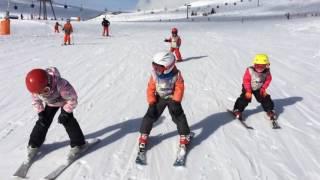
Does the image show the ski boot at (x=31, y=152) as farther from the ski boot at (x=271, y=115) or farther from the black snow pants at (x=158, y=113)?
the ski boot at (x=271, y=115)

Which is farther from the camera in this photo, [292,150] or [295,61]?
[295,61]

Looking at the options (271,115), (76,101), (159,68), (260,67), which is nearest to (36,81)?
(76,101)

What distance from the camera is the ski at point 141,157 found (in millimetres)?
6009

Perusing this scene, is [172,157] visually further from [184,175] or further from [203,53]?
[203,53]

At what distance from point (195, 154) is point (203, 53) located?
11936mm

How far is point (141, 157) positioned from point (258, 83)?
2.98 m

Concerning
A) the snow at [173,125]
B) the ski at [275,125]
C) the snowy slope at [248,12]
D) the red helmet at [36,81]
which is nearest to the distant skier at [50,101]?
the red helmet at [36,81]

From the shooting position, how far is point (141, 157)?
20.1 feet

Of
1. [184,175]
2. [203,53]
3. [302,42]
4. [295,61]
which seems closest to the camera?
[184,175]

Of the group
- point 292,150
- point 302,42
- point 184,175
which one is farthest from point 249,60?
point 184,175

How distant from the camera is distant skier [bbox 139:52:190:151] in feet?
19.9

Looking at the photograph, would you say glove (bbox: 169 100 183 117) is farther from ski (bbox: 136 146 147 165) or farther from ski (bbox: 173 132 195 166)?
ski (bbox: 136 146 147 165)

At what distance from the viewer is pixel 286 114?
8.68 meters

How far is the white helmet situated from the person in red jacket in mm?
2304
